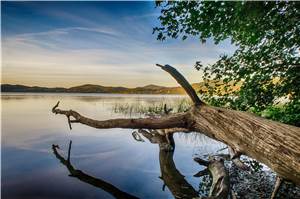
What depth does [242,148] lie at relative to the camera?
390 centimetres

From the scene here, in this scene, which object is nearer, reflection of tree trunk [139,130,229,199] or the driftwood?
reflection of tree trunk [139,130,229,199]

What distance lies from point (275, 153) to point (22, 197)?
5443 mm

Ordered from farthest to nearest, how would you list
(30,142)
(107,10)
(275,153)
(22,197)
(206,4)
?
(107,10), (30,142), (22,197), (206,4), (275,153)

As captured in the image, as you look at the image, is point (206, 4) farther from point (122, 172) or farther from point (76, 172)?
point (76, 172)

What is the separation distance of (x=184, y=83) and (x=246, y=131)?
153cm

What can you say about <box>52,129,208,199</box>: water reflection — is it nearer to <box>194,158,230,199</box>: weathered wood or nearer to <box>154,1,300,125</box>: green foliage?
<box>194,158,230,199</box>: weathered wood

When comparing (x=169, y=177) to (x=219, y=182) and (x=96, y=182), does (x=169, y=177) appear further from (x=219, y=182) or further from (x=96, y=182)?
(x=219, y=182)

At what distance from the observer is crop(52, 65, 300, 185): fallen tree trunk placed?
3.14m

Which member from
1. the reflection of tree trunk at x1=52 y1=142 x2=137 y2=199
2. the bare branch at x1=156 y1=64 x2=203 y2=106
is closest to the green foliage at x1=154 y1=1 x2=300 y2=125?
the bare branch at x1=156 y1=64 x2=203 y2=106

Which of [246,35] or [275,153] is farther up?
[246,35]

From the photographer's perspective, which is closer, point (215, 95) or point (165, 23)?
point (165, 23)

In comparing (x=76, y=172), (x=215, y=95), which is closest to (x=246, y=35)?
(x=215, y=95)

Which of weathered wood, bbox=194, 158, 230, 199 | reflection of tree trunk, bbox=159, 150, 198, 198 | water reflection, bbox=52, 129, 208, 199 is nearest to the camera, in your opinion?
weathered wood, bbox=194, 158, 230, 199

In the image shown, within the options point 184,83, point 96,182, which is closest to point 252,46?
point 184,83
